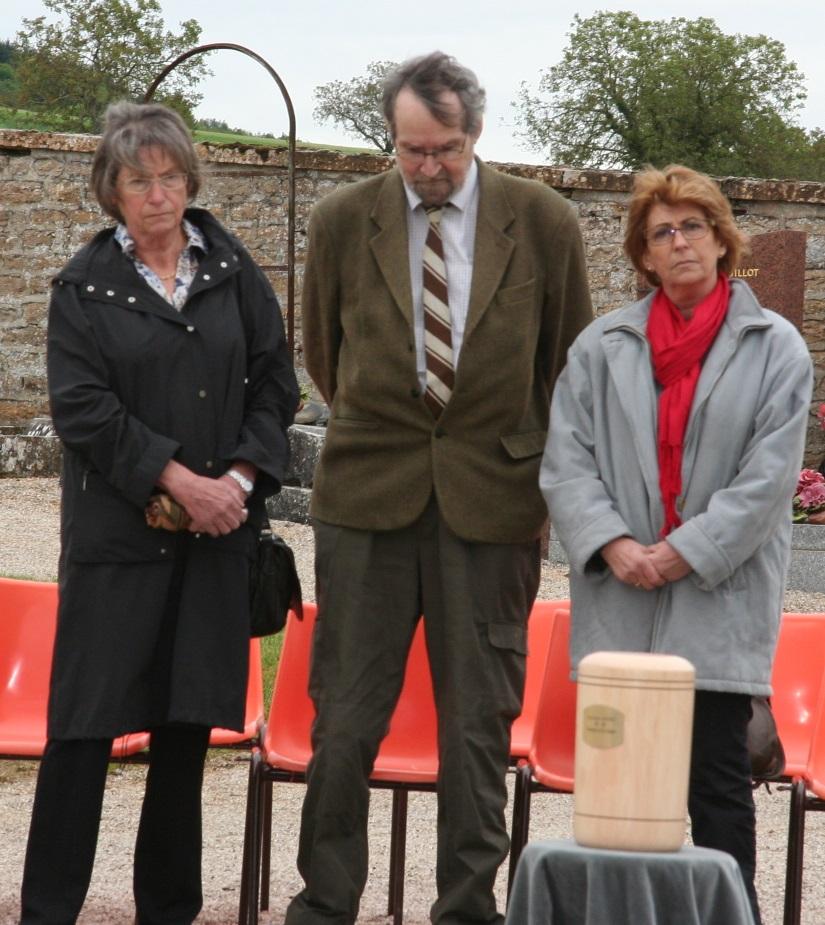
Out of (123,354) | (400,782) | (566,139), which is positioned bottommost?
(400,782)

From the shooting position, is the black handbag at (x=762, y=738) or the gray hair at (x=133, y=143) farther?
the gray hair at (x=133, y=143)

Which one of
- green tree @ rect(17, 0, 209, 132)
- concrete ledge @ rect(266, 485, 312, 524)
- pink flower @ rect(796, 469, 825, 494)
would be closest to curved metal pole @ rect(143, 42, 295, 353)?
concrete ledge @ rect(266, 485, 312, 524)

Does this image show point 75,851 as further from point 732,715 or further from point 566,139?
point 566,139

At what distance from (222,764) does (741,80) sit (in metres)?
29.8

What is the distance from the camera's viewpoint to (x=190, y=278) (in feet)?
11.7

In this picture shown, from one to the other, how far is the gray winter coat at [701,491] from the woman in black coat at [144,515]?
0.73 metres

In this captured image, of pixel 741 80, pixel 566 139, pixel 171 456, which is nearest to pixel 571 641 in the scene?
pixel 171 456

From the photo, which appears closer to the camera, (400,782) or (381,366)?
(381,366)

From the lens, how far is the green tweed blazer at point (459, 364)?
3490mm

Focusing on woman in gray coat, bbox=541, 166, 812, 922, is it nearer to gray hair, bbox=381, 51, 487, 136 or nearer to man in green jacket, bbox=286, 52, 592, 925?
man in green jacket, bbox=286, 52, 592, 925

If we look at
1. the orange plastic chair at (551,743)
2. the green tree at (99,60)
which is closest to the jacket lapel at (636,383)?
the orange plastic chair at (551,743)

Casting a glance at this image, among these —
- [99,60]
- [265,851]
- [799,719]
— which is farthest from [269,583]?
[99,60]

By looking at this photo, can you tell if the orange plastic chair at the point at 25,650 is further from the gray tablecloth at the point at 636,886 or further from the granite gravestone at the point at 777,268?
the granite gravestone at the point at 777,268

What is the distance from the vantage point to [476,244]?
3.52 m
